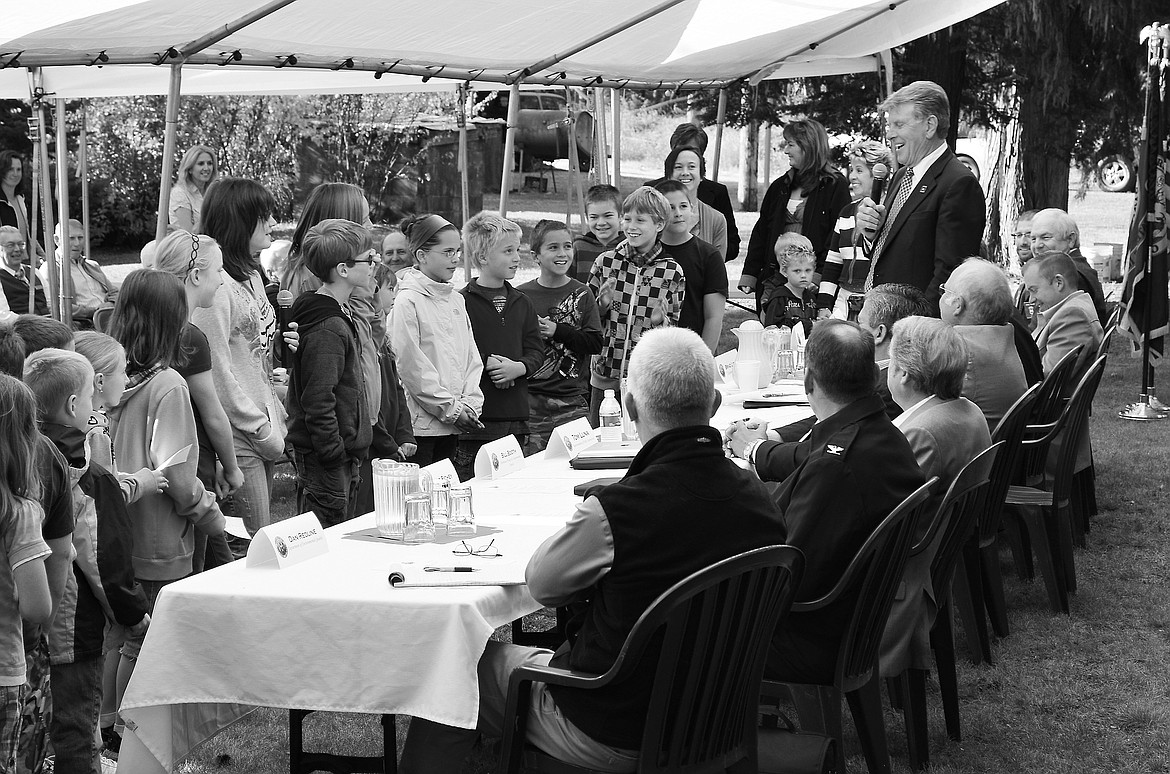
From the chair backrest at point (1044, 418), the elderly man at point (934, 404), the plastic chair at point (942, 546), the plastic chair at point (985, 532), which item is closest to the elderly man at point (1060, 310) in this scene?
the chair backrest at point (1044, 418)

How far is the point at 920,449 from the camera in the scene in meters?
3.77

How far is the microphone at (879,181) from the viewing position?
7395 mm

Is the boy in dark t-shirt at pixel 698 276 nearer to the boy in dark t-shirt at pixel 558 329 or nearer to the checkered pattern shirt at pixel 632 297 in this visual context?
the checkered pattern shirt at pixel 632 297

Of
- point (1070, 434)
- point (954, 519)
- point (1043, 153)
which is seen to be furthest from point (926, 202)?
point (1043, 153)

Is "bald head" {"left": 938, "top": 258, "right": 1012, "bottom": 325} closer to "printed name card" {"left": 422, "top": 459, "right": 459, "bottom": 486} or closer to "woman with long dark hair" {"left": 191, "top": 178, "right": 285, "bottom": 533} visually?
"printed name card" {"left": 422, "top": 459, "right": 459, "bottom": 486}

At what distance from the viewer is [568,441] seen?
4539 millimetres

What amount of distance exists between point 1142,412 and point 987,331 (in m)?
4.85

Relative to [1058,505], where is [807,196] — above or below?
above

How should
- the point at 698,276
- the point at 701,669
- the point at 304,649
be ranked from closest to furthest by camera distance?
the point at 701,669, the point at 304,649, the point at 698,276

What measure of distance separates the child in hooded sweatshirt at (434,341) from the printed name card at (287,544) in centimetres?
214

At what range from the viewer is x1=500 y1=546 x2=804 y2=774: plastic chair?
2510 mm

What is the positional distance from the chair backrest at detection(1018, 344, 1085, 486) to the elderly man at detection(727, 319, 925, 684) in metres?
2.07

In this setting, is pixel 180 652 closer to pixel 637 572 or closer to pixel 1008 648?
pixel 637 572

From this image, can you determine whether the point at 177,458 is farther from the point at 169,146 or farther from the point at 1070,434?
the point at 1070,434
